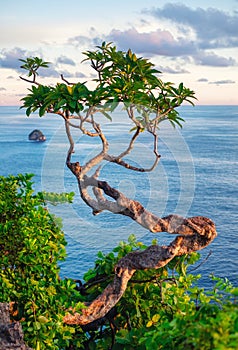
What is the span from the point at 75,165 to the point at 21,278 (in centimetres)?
175

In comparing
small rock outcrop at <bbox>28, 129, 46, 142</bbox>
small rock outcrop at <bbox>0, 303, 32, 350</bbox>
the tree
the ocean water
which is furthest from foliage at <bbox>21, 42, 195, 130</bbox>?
small rock outcrop at <bbox>28, 129, 46, 142</bbox>

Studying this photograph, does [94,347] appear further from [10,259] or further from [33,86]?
[33,86]

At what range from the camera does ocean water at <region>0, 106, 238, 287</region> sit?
1043cm

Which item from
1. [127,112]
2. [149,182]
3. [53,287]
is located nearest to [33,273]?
[53,287]

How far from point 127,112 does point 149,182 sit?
55103 millimetres

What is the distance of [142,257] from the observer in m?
7.14

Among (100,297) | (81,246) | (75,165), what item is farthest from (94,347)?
(81,246)

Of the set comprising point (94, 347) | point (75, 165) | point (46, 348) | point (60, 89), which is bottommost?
point (94, 347)

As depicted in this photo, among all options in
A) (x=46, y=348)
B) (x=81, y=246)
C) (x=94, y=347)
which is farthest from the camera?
(x=81, y=246)

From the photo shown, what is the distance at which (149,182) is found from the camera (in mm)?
62188

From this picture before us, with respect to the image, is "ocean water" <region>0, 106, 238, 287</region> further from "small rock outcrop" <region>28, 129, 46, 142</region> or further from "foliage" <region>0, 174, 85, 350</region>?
"small rock outcrop" <region>28, 129, 46, 142</region>

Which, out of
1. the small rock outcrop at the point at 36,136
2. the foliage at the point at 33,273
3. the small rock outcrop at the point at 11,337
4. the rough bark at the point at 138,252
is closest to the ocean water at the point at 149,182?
the rough bark at the point at 138,252

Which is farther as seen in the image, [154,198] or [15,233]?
[154,198]

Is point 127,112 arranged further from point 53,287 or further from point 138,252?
point 53,287
